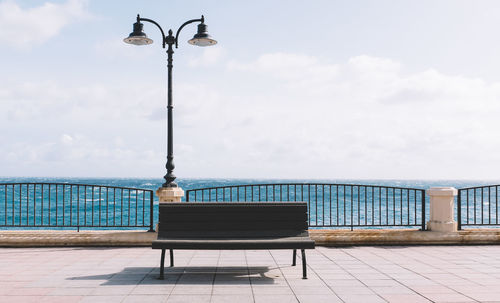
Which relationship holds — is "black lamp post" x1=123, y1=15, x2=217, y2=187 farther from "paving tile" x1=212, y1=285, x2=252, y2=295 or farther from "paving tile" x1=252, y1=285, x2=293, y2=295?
"paving tile" x1=252, y1=285, x2=293, y2=295

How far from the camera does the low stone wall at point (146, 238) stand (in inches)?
343

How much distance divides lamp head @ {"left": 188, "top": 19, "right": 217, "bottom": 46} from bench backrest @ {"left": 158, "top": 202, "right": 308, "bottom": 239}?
3.96m

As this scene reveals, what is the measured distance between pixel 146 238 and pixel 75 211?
3949 centimetres

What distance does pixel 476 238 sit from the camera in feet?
29.3

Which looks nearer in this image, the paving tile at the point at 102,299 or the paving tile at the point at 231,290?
the paving tile at the point at 102,299

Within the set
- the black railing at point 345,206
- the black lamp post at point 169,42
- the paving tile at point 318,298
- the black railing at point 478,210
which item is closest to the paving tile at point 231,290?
the paving tile at point 318,298

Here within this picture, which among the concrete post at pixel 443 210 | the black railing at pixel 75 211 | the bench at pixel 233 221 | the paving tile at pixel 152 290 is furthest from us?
the concrete post at pixel 443 210

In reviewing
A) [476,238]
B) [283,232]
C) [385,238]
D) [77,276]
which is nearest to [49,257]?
[77,276]

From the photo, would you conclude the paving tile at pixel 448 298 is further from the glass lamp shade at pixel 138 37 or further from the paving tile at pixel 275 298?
the glass lamp shade at pixel 138 37

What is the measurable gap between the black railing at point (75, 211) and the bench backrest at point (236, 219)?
0.77m

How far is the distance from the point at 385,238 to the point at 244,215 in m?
3.93

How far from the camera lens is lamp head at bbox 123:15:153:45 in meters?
8.93

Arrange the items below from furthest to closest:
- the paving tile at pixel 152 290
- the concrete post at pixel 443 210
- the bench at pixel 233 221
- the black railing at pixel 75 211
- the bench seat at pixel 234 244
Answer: the concrete post at pixel 443 210 → the black railing at pixel 75 211 → the bench at pixel 233 221 → the bench seat at pixel 234 244 → the paving tile at pixel 152 290

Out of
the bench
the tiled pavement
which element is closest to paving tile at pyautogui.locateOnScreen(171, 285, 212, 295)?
the tiled pavement
